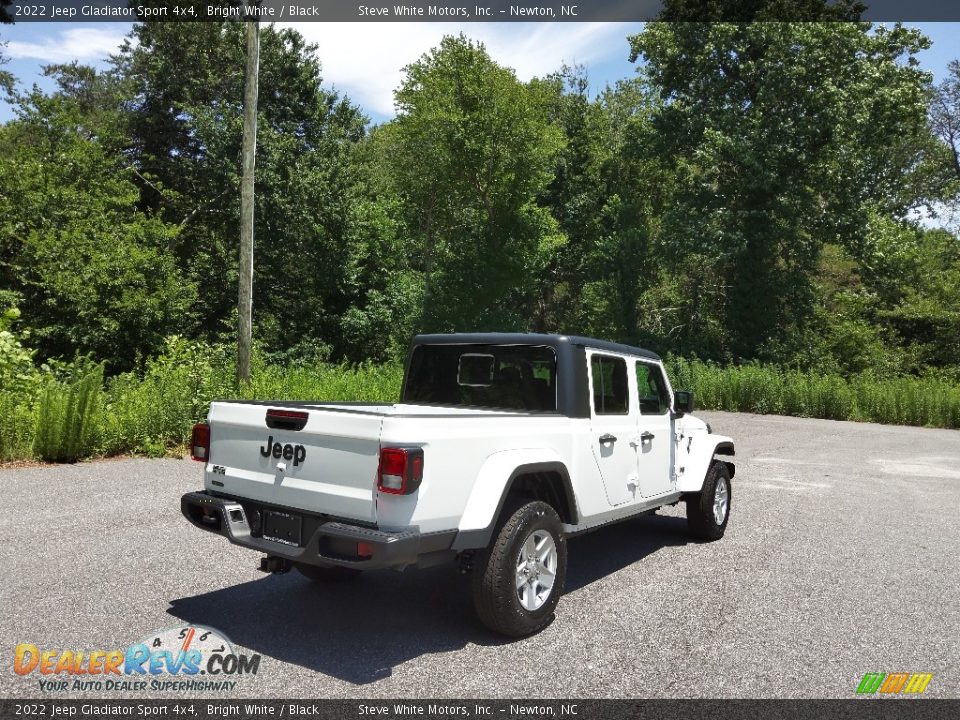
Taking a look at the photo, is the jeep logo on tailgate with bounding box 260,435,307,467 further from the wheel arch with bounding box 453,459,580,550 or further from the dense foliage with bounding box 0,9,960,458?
the dense foliage with bounding box 0,9,960,458

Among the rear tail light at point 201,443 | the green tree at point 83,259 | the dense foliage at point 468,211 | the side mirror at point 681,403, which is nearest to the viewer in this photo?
the rear tail light at point 201,443

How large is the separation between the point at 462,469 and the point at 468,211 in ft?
119

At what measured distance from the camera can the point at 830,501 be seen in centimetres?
955

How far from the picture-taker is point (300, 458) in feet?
14.1

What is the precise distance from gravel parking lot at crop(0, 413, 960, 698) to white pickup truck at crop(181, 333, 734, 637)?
43 cm

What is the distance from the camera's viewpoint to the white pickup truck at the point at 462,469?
13.0 feet

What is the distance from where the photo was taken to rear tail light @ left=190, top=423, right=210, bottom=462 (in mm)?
4969

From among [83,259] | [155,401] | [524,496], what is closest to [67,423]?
[155,401]

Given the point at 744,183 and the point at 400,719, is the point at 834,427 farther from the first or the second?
the point at 400,719

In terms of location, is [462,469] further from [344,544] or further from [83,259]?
[83,259]

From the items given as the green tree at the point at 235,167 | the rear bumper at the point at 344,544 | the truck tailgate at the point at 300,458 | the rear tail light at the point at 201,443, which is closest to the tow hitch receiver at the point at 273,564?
the rear bumper at the point at 344,544

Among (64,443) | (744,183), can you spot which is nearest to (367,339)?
(744,183)

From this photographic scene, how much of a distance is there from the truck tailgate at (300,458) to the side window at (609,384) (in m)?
1.91

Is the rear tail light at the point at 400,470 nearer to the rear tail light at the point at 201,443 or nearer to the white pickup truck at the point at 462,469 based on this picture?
the white pickup truck at the point at 462,469
